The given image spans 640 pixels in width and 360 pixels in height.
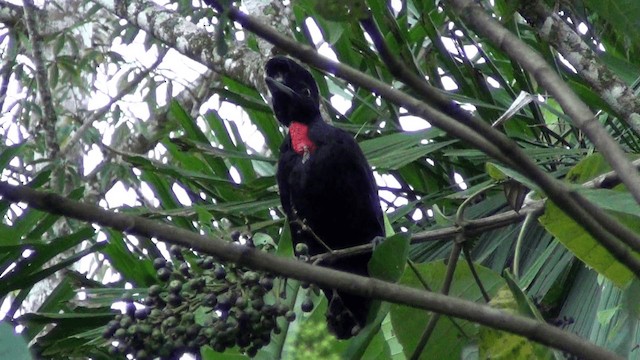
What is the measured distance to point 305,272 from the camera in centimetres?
73

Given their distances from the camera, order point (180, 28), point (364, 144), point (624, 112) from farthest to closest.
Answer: point (180, 28) → point (364, 144) → point (624, 112)

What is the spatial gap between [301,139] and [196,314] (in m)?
1.12

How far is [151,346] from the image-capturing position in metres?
1.28

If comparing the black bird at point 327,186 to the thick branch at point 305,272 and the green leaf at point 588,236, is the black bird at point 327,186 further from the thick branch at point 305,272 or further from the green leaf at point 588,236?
the thick branch at point 305,272

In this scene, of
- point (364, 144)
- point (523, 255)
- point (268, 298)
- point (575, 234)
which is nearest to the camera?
point (575, 234)

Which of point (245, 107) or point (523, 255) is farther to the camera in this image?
point (245, 107)

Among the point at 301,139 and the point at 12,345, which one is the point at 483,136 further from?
the point at 301,139

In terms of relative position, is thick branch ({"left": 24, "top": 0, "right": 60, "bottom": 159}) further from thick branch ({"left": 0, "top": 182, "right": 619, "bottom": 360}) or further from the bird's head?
thick branch ({"left": 0, "top": 182, "right": 619, "bottom": 360})

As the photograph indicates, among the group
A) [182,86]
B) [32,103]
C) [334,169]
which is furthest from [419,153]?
[182,86]

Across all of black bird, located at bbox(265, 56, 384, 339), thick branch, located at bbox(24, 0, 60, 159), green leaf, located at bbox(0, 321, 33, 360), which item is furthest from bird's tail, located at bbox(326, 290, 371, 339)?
thick branch, located at bbox(24, 0, 60, 159)

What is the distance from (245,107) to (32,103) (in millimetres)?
2098

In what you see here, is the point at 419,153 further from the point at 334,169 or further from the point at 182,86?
the point at 182,86

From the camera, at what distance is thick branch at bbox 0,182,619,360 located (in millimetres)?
688

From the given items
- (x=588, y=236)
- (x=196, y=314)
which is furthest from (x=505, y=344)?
(x=196, y=314)
